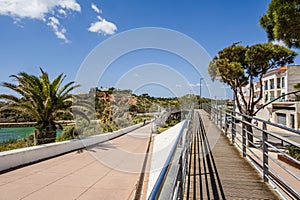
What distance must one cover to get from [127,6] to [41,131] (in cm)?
743

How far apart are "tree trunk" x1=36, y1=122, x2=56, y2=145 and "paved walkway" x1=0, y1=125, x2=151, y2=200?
1816mm

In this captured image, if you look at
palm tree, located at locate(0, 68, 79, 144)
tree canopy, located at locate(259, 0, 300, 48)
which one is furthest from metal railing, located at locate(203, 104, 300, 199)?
palm tree, located at locate(0, 68, 79, 144)

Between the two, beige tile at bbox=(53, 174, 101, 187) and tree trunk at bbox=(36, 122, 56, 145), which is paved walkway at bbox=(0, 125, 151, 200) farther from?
tree trunk at bbox=(36, 122, 56, 145)

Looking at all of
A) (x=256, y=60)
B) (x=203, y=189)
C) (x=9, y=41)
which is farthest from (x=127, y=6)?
(x=9, y=41)

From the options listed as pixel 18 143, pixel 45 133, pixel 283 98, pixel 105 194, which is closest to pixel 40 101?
pixel 45 133

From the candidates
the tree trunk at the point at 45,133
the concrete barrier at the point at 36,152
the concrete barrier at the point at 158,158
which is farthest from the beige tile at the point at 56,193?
the tree trunk at the point at 45,133

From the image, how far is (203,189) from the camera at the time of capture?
3.21 metres

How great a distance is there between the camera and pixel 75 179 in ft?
20.2

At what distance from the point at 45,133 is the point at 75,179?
4.84 metres

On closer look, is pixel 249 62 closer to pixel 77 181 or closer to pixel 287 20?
pixel 287 20

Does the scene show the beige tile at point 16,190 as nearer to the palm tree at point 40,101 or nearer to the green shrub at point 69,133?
the palm tree at point 40,101

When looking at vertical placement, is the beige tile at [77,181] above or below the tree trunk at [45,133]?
below

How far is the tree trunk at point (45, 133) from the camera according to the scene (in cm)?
1005

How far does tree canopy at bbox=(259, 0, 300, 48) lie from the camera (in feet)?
20.3
